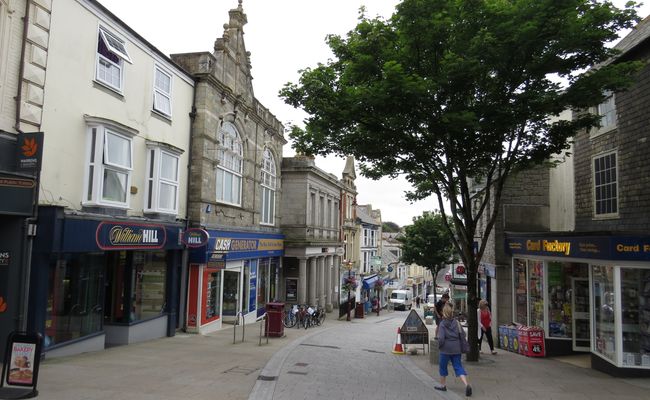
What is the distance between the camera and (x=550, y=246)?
12734mm

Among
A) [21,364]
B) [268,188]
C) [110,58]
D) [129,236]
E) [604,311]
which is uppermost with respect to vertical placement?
[110,58]

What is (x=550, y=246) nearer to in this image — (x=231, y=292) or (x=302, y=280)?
(x=231, y=292)

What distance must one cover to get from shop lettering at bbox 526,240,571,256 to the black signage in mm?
12114

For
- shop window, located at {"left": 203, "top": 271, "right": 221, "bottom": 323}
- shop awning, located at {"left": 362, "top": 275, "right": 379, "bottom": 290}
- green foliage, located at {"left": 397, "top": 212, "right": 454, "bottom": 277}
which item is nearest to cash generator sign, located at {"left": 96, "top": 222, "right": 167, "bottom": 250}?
shop window, located at {"left": 203, "top": 271, "right": 221, "bottom": 323}

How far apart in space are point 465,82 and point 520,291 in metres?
8.11

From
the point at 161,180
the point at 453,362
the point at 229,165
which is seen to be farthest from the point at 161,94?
the point at 453,362

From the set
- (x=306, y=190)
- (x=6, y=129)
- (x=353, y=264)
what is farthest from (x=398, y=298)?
(x=6, y=129)

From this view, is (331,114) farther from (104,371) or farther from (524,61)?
(104,371)

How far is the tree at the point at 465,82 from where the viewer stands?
9.95 meters

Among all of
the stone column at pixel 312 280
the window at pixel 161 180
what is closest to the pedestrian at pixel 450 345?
the window at pixel 161 180

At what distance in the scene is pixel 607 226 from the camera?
13.2 m

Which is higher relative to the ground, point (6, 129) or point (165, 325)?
point (6, 129)

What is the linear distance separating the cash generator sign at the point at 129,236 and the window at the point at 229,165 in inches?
183

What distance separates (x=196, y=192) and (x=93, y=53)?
19.6ft
